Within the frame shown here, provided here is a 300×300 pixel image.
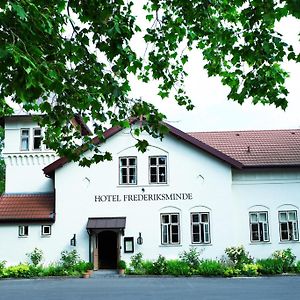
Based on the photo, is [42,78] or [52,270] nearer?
[42,78]

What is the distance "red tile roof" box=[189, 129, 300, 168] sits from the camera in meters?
23.2

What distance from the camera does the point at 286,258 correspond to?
833 inches

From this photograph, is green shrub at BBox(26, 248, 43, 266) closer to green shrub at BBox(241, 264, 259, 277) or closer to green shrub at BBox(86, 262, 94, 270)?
green shrub at BBox(86, 262, 94, 270)

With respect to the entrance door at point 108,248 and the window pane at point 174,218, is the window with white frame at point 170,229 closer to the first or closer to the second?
the window pane at point 174,218

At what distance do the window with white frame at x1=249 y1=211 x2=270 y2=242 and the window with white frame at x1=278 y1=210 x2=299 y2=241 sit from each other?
683 millimetres

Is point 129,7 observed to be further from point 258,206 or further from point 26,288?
point 258,206

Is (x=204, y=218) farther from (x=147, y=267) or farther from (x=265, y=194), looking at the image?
(x=147, y=267)

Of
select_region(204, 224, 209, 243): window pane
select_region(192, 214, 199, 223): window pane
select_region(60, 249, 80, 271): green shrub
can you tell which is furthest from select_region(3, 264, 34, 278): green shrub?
select_region(204, 224, 209, 243): window pane

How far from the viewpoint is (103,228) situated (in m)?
21.4

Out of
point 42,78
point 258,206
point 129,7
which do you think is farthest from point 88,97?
point 258,206

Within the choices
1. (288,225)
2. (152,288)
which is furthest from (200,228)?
(152,288)

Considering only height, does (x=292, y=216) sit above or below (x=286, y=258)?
above

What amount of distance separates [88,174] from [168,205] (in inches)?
162

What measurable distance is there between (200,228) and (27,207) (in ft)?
27.4
